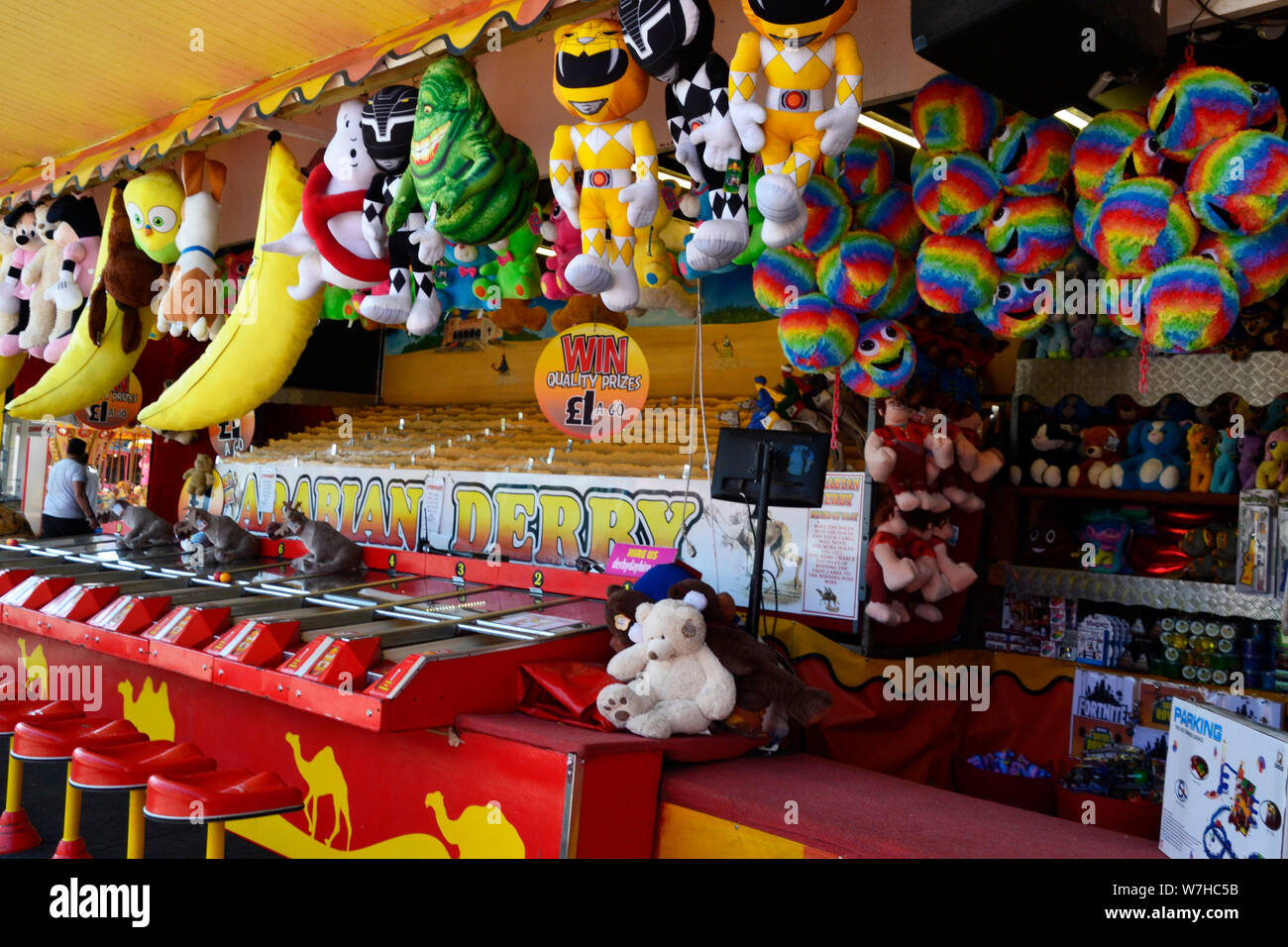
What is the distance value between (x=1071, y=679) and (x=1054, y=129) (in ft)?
10.3

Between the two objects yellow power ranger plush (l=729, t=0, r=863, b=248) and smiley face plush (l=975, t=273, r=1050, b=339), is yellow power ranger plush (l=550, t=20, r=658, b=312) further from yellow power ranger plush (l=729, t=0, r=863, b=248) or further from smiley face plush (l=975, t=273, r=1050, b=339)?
smiley face plush (l=975, t=273, r=1050, b=339)

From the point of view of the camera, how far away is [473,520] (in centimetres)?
585

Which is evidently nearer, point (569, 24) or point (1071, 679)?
point (569, 24)

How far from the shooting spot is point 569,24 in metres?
3.41

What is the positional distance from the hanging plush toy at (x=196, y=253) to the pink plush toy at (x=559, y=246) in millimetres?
1843

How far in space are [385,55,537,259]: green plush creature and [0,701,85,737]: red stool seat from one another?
7.43ft

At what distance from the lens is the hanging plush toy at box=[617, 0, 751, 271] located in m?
3.03

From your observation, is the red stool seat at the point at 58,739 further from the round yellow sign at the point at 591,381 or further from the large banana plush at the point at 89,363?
the large banana plush at the point at 89,363

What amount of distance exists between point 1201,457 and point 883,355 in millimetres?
2433

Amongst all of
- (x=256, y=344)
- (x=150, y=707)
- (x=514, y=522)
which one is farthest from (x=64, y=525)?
(x=256, y=344)

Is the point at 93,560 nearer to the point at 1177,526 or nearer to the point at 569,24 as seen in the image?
the point at 569,24

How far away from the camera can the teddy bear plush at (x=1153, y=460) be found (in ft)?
17.8

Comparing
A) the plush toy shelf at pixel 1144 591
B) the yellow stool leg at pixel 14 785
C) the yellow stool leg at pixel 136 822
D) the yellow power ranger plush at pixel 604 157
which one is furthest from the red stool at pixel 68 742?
the plush toy shelf at pixel 1144 591
